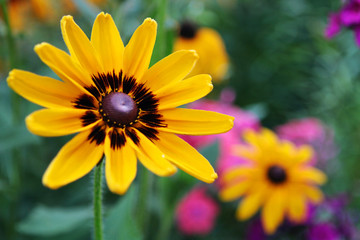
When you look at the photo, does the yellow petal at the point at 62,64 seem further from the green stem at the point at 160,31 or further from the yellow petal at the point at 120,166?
the green stem at the point at 160,31

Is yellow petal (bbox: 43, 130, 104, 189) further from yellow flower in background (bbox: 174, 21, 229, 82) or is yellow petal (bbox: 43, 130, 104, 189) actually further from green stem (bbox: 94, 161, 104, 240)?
yellow flower in background (bbox: 174, 21, 229, 82)

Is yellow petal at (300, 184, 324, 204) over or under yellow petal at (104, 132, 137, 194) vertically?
under

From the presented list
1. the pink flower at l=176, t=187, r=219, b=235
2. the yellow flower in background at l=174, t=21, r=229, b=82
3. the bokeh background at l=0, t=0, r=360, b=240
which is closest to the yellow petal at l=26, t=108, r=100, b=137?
the bokeh background at l=0, t=0, r=360, b=240

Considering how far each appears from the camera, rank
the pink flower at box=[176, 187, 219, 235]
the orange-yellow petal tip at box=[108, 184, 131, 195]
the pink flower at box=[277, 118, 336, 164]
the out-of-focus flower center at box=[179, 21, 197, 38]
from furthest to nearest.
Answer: the out-of-focus flower center at box=[179, 21, 197, 38] → the pink flower at box=[277, 118, 336, 164] → the pink flower at box=[176, 187, 219, 235] → the orange-yellow petal tip at box=[108, 184, 131, 195]

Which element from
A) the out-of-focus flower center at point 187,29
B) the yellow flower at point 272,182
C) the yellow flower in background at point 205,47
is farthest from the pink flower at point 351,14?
the out-of-focus flower center at point 187,29

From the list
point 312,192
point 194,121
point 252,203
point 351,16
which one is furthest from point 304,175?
point 194,121

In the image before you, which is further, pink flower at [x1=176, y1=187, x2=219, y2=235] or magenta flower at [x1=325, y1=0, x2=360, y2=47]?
pink flower at [x1=176, y1=187, x2=219, y2=235]

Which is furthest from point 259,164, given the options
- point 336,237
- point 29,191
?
point 29,191

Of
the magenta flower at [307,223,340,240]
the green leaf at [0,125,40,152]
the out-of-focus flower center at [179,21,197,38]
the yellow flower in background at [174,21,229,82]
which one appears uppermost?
the green leaf at [0,125,40,152]
